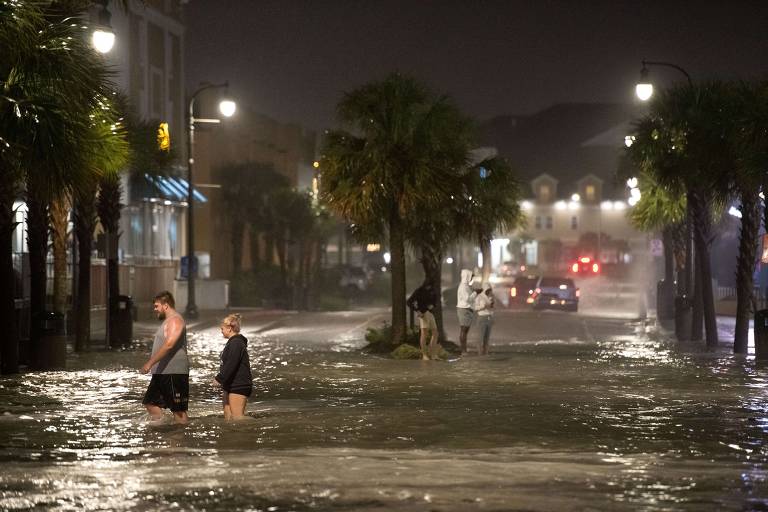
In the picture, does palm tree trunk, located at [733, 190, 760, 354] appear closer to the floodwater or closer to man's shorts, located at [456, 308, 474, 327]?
the floodwater

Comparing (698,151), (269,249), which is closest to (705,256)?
(698,151)

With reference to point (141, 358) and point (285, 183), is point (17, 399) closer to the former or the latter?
point (141, 358)

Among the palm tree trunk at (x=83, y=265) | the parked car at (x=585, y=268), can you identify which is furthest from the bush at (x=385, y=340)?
the parked car at (x=585, y=268)

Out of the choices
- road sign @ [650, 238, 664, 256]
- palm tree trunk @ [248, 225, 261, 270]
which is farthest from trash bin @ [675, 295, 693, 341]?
palm tree trunk @ [248, 225, 261, 270]

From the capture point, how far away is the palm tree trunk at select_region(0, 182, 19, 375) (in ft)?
78.6

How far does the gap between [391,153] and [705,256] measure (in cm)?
844

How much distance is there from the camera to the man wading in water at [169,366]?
15852mm

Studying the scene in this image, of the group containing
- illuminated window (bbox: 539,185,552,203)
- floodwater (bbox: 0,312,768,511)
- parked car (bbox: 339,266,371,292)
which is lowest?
floodwater (bbox: 0,312,768,511)

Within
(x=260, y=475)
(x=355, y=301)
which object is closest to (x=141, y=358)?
(x=260, y=475)

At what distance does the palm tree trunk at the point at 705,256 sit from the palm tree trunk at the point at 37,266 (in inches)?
610

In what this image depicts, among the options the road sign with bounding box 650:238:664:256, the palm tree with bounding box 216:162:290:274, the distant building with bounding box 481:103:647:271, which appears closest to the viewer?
the road sign with bounding box 650:238:664:256

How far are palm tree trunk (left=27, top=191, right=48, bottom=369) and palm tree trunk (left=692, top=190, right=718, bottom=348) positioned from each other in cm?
1551

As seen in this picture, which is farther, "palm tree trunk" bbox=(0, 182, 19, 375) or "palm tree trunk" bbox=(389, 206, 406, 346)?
"palm tree trunk" bbox=(389, 206, 406, 346)

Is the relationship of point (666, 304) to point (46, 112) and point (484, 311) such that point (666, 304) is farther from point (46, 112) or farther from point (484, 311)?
point (46, 112)
